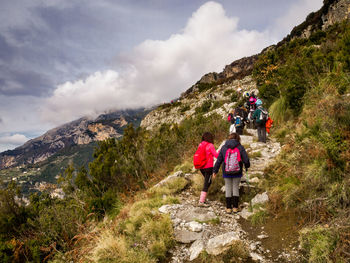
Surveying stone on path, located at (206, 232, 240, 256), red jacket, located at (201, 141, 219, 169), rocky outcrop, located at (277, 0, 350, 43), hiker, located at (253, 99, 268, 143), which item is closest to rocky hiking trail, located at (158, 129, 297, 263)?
stone on path, located at (206, 232, 240, 256)

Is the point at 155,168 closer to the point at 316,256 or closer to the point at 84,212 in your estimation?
the point at 84,212

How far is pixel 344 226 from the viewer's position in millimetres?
2428

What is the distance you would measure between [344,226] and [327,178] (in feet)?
3.71

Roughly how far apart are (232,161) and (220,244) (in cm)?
194

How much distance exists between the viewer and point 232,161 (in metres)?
4.52

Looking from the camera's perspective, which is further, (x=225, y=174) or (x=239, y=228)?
(x=225, y=174)

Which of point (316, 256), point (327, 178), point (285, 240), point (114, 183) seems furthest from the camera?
point (114, 183)

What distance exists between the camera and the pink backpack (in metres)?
4.47

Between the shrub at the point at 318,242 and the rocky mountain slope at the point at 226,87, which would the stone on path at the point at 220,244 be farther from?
the rocky mountain slope at the point at 226,87

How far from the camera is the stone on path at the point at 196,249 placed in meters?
3.12

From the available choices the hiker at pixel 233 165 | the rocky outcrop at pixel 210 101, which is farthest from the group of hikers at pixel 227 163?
the rocky outcrop at pixel 210 101

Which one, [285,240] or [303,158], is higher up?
[303,158]

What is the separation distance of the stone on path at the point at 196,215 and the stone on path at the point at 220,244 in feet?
3.18

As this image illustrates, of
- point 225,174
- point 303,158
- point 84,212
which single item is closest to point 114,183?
point 84,212
